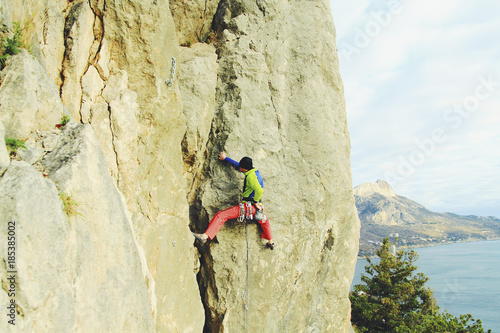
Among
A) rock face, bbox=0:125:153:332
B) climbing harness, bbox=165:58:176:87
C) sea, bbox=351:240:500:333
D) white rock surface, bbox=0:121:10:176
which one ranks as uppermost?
climbing harness, bbox=165:58:176:87

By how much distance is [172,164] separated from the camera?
6.53m

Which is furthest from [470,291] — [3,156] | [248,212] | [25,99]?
[3,156]

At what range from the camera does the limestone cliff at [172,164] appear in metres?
3.39

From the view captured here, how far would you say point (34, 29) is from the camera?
466 cm

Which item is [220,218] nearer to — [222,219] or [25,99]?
[222,219]

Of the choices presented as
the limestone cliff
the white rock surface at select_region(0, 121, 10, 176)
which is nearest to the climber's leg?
the limestone cliff

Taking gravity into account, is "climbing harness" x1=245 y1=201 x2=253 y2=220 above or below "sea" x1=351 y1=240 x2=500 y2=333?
above

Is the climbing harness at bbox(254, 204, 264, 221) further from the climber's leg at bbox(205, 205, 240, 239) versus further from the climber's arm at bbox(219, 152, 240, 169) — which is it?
the climber's arm at bbox(219, 152, 240, 169)

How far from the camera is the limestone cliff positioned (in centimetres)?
339

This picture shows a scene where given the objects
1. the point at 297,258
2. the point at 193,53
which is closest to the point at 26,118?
the point at 193,53

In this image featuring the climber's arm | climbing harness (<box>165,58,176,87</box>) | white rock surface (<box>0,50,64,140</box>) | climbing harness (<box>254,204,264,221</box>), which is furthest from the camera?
the climber's arm

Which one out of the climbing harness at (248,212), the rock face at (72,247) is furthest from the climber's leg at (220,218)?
the rock face at (72,247)

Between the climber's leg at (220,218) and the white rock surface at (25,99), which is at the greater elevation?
the white rock surface at (25,99)

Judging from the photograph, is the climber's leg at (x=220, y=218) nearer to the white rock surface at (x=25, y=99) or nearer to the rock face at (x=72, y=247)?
the rock face at (x=72, y=247)
